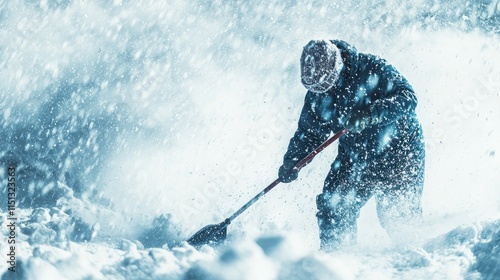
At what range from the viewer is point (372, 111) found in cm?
276

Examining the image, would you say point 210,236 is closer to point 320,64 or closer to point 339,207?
point 339,207

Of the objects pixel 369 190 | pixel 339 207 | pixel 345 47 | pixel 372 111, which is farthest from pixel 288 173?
pixel 345 47

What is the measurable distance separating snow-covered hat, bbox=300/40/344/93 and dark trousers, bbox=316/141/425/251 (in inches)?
27.5

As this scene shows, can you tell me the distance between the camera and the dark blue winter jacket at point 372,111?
9.33 feet

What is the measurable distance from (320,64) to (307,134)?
84cm

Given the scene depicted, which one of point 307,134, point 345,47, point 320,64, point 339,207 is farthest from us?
point 307,134

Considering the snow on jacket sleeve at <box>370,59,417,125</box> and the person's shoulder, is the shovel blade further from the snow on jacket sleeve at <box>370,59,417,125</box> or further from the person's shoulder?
the person's shoulder

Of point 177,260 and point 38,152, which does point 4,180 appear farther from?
point 177,260

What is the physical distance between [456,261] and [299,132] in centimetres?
176

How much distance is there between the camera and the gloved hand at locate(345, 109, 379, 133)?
2764 mm

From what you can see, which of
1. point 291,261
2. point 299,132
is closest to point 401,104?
point 299,132

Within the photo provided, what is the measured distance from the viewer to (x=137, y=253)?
1.77m

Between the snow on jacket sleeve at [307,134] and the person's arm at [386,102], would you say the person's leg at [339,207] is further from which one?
the person's arm at [386,102]

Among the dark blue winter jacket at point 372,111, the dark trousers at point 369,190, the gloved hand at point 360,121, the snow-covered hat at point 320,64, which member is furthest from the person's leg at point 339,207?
the snow-covered hat at point 320,64
